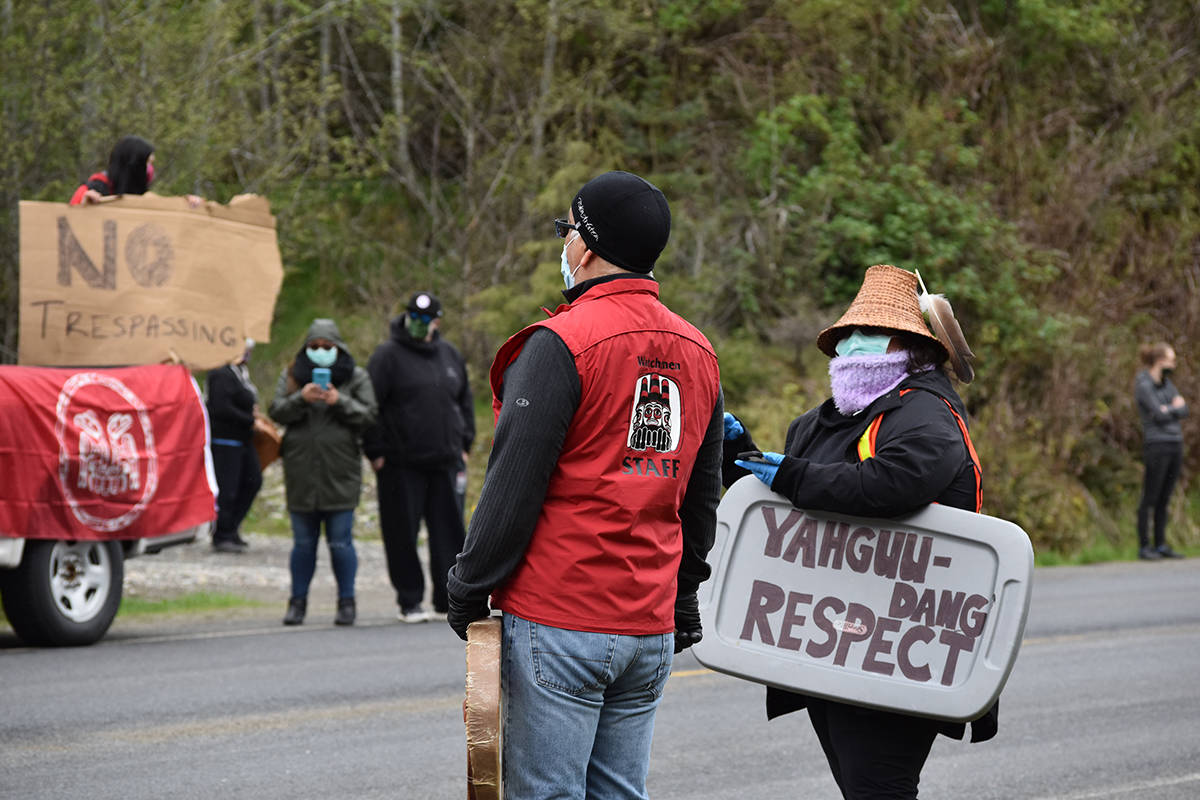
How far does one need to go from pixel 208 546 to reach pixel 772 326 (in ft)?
31.7

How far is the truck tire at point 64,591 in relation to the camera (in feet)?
28.9

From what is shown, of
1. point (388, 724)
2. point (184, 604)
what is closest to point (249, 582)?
point (184, 604)

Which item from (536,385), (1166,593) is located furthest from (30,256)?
(1166,593)

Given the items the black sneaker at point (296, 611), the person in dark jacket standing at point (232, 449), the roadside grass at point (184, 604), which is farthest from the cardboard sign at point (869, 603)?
the person in dark jacket standing at point (232, 449)

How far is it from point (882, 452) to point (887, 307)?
45 centimetres

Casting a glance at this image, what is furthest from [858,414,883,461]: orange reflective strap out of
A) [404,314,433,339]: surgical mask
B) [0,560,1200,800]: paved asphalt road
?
[404,314,433,339]: surgical mask

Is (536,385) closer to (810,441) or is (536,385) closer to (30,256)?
(810,441)

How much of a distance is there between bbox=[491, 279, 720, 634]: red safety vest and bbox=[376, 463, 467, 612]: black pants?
722 cm

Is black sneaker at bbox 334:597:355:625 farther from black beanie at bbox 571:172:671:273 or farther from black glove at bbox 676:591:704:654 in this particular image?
black beanie at bbox 571:172:671:273

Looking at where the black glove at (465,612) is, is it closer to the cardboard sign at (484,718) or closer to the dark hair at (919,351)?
the cardboard sign at (484,718)

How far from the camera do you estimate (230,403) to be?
45.5ft

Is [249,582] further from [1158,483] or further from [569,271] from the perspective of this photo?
[569,271]

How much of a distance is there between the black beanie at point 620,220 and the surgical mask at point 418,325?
7.20 metres

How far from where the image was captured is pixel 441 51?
25.1m
